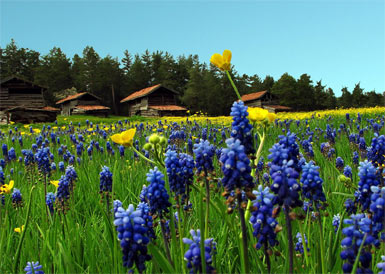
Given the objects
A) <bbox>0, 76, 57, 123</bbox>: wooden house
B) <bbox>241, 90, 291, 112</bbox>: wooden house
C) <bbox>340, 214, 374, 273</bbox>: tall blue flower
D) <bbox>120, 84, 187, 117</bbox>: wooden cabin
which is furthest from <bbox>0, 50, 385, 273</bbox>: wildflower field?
<bbox>241, 90, 291, 112</bbox>: wooden house

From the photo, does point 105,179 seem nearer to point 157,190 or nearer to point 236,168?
point 157,190

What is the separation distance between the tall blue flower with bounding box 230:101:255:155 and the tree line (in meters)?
72.4

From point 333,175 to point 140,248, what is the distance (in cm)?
339

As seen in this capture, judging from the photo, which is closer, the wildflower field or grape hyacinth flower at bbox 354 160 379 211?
the wildflower field

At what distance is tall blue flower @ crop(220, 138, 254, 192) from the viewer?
1334 millimetres

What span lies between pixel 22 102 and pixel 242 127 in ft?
148

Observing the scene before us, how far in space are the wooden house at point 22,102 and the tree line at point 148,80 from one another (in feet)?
119

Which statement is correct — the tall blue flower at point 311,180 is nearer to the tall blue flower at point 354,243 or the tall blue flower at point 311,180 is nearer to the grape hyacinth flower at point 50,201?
the tall blue flower at point 354,243

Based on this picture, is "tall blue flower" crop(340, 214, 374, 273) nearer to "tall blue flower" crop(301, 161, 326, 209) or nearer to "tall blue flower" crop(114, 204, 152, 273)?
"tall blue flower" crop(301, 161, 326, 209)

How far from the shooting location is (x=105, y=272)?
2.01m

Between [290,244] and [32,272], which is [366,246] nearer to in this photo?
[290,244]

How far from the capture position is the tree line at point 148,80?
7544cm

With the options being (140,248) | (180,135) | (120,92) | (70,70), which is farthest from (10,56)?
(140,248)

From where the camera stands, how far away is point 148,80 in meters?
89.7
